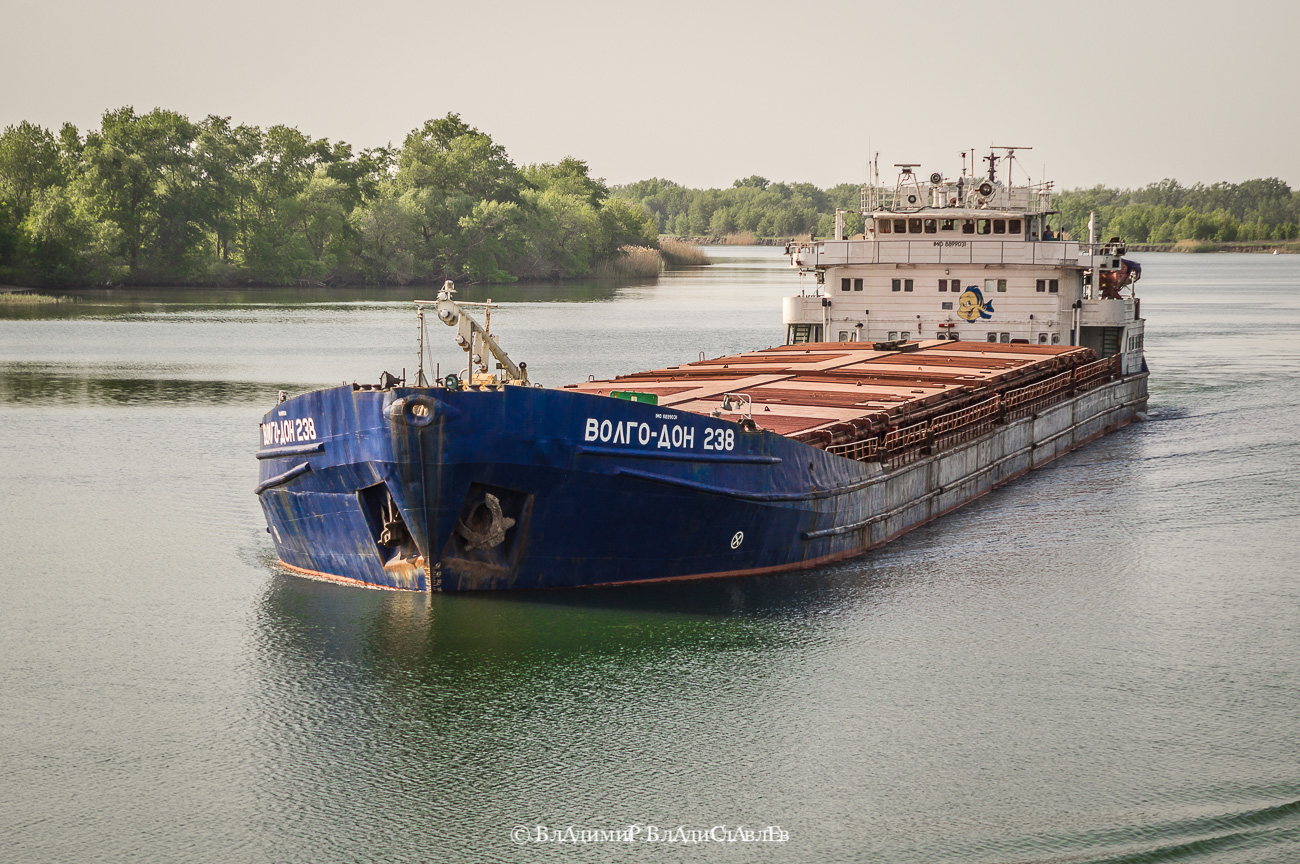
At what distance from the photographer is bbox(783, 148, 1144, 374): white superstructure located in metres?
31.7

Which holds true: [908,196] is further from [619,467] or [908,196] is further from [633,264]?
[633,264]

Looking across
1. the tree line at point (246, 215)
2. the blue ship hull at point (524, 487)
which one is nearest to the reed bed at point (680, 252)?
the tree line at point (246, 215)

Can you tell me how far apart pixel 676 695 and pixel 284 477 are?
19.9 ft

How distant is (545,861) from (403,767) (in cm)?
215

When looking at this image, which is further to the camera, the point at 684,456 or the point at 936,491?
the point at 936,491

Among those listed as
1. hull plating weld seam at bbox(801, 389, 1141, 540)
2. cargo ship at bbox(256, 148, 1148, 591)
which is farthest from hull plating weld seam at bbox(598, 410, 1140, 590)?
hull plating weld seam at bbox(801, 389, 1141, 540)

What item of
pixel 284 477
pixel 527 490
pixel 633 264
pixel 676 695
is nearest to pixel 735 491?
pixel 527 490

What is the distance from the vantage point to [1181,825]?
1087cm

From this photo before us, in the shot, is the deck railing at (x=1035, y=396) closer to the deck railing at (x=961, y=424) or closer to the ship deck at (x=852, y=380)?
the deck railing at (x=961, y=424)

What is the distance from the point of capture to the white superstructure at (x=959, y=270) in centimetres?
3170

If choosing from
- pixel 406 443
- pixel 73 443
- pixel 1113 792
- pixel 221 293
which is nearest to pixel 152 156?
pixel 221 293

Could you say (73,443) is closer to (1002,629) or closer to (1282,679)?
(1002,629)

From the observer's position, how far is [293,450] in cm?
1659

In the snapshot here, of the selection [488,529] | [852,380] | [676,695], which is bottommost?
[676,695]
